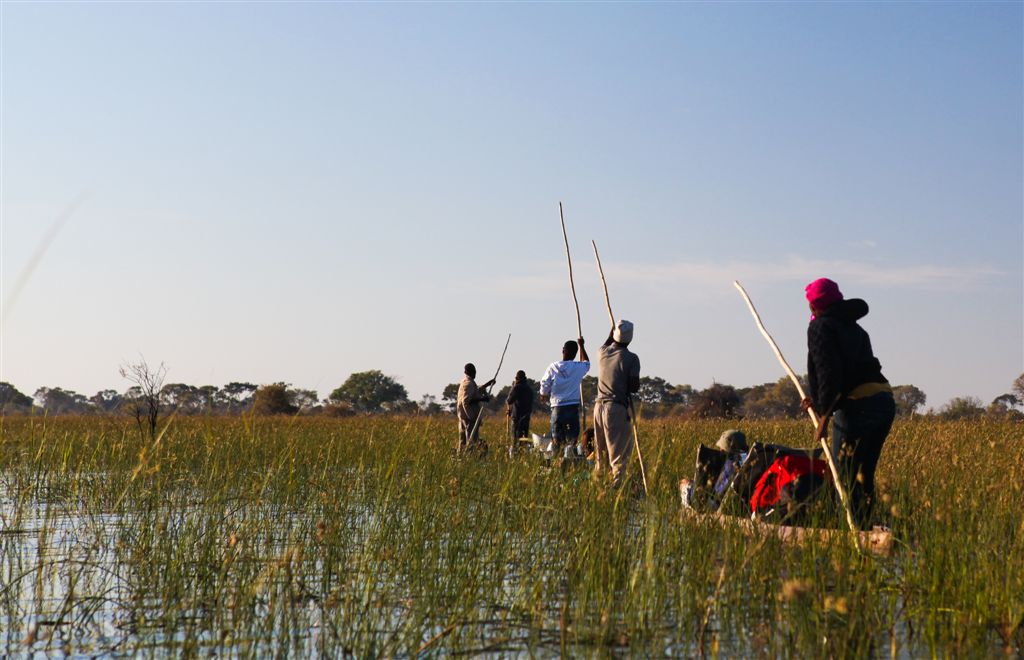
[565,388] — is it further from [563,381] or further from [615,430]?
[615,430]

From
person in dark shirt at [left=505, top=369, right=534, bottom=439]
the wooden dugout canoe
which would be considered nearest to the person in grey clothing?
the wooden dugout canoe

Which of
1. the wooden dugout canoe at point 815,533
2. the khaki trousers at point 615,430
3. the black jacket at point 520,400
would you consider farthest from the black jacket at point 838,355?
the black jacket at point 520,400

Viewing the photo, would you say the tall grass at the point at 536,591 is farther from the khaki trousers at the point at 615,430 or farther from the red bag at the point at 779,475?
the khaki trousers at the point at 615,430

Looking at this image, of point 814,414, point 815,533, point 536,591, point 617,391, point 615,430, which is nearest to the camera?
point 536,591

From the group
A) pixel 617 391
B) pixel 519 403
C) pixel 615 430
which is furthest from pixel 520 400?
pixel 617 391

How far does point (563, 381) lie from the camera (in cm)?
1365

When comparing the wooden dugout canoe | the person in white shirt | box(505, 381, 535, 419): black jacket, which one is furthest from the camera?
box(505, 381, 535, 419): black jacket

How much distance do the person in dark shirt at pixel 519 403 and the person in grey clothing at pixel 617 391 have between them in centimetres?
441

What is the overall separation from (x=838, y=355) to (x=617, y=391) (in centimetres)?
374

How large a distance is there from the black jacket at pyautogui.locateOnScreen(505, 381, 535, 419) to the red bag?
7723mm

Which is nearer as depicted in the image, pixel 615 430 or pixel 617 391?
pixel 617 391

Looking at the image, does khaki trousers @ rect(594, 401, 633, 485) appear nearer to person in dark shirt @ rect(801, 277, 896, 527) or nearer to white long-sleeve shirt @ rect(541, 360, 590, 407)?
white long-sleeve shirt @ rect(541, 360, 590, 407)

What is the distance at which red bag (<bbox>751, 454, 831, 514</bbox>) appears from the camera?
7.55m

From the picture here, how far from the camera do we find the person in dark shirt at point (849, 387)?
713cm
